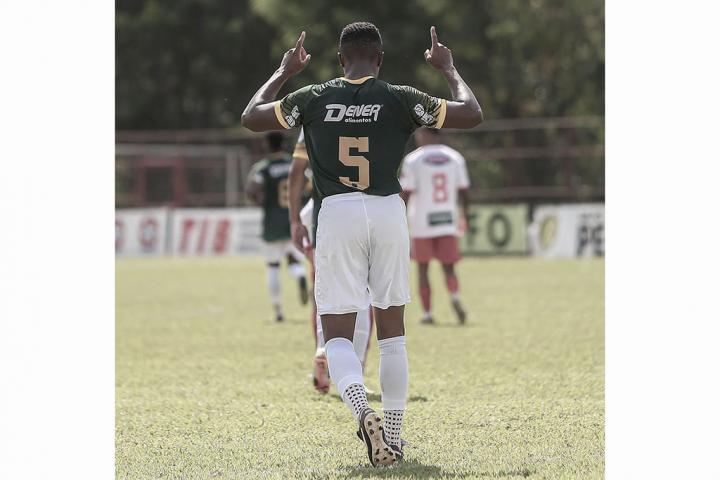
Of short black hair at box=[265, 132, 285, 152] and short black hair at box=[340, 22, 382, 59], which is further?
short black hair at box=[265, 132, 285, 152]

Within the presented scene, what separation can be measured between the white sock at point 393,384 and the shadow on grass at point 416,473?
0.28 meters

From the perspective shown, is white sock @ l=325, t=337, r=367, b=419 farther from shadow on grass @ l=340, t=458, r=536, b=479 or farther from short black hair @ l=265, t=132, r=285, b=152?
short black hair @ l=265, t=132, r=285, b=152

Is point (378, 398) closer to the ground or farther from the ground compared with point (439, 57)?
closer to the ground

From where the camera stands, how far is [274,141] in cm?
1614

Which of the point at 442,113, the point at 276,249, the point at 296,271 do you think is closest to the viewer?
the point at 442,113

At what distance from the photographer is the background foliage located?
44875mm

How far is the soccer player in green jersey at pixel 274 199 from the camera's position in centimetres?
1634

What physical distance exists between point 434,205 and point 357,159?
942 cm

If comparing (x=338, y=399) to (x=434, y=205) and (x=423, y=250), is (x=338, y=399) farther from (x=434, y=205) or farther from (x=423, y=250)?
(x=434, y=205)

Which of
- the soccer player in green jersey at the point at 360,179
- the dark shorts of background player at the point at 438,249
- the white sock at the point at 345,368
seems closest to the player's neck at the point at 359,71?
the soccer player in green jersey at the point at 360,179

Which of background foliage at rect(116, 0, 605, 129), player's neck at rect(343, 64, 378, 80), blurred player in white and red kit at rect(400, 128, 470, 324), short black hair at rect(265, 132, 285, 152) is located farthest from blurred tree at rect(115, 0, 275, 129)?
player's neck at rect(343, 64, 378, 80)

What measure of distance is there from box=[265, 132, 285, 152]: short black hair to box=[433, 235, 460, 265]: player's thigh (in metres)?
2.15

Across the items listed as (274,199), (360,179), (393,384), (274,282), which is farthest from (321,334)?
(274,282)

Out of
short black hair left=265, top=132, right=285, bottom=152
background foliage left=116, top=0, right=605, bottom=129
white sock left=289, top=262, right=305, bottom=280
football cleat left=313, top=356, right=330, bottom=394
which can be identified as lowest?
football cleat left=313, top=356, right=330, bottom=394
